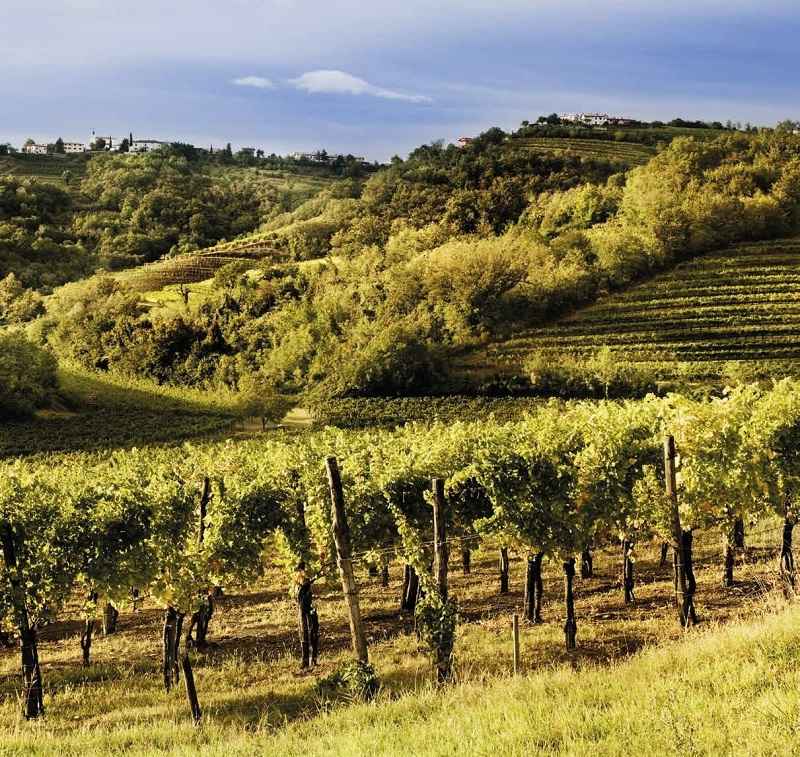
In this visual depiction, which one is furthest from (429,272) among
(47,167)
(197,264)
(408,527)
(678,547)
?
(47,167)

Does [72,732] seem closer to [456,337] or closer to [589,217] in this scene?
[456,337]

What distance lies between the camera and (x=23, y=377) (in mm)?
53906

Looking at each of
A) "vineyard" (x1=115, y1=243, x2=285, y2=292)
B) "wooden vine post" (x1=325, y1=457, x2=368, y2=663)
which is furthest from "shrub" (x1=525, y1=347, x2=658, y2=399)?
"vineyard" (x1=115, y1=243, x2=285, y2=292)

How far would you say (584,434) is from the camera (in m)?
17.8

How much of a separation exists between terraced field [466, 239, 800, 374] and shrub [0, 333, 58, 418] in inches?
1411

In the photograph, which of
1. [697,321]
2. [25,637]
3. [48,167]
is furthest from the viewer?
[48,167]

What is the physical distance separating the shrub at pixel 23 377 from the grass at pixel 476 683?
34.5 meters

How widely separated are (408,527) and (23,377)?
47441 mm

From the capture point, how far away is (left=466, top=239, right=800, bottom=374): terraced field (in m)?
53.3

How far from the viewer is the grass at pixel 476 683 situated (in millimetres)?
6426

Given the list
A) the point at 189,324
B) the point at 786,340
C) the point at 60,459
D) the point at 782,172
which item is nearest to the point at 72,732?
the point at 60,459

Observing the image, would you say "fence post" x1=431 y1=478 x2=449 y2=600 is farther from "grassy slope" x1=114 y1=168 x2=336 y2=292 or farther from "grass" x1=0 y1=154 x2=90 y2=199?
"grass" x1=0 y1=154 x2=90 y2=199

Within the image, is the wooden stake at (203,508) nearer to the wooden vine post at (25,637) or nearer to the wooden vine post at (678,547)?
the wooden vine post at (25,637)

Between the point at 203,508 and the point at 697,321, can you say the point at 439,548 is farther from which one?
the point at 697,321
